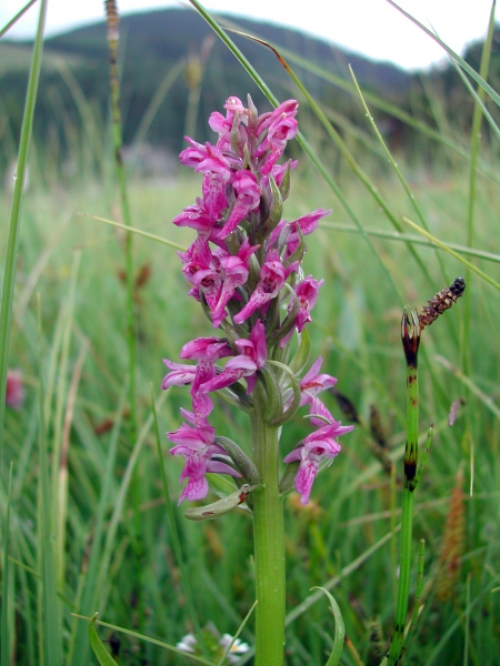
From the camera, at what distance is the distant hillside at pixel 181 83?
3.32 m

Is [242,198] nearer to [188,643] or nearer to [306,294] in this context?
[306,294]

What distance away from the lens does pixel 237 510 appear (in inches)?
70.7

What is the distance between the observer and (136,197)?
244 inches

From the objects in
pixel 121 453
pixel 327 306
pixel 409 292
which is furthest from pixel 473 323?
pixel 121 453

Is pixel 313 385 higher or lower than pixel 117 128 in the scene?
lower

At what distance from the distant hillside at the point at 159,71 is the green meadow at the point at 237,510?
38.1 inches

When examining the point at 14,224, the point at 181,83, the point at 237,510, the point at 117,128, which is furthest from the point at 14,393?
the point at 181,83

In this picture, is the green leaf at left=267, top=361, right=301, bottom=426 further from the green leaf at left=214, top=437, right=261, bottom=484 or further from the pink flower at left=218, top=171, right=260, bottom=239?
the pink flower at left=218, top=171, right=260, bottom=239

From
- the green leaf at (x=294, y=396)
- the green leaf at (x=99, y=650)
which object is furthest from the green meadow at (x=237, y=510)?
the green leaf at (x=294, y=396)

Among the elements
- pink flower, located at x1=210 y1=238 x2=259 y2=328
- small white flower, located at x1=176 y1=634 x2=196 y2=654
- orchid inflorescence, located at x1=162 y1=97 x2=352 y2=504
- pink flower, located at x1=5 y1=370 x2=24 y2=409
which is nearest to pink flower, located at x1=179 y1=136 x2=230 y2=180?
orchid inflorescence, located at x1=162 y1=97 x2=352 y2=504

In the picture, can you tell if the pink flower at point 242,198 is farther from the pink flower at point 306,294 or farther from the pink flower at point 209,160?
the pink flower at point 306,294

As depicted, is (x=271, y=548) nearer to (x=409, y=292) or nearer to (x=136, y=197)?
(x=409, y=292)

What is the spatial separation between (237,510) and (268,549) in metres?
0.90

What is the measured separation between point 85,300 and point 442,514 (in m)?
2.31
